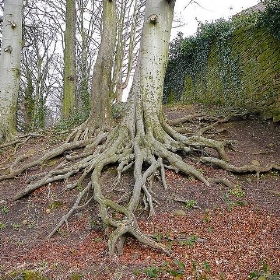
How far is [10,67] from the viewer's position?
30.2 ft

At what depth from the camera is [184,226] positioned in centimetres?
463

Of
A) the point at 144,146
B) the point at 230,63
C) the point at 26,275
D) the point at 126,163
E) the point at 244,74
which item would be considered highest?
the point at 230,63

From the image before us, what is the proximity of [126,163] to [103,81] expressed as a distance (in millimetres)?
3103

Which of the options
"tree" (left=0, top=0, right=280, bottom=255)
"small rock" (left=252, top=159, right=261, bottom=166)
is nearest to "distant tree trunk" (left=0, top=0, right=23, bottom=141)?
"tree" (left=0, top=0, right=280, bottom=255)

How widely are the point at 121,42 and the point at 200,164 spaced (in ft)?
46.2

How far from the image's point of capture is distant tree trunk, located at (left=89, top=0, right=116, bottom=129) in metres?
8.27

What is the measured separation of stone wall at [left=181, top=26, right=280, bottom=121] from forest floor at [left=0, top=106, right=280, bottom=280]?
2856 mm

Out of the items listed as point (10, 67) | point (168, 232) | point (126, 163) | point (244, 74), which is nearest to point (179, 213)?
point (168, 232)

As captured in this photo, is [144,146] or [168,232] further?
[144,146]

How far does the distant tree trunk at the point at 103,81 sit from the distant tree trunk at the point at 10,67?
2442 millimetres

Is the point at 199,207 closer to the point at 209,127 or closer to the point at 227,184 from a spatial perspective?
the point at 227,184

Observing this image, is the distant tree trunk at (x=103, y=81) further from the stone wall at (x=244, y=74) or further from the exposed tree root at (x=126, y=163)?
the stone wall at (x=244, y=74)

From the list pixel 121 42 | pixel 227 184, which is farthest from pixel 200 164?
pixel 121 42

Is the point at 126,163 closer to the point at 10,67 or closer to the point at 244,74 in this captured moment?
the point at 10,67
